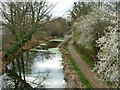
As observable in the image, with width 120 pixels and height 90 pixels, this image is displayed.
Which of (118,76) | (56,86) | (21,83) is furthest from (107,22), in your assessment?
(21,83)

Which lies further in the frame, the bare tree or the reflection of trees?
the bare tree

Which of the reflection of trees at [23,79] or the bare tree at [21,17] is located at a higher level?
the bare tree at [21,17]

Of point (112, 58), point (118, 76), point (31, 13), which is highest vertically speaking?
point (31, 13)

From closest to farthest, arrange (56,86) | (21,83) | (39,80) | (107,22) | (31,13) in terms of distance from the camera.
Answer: (56,86), (21,83), (39,80), (107,22), (31,13)

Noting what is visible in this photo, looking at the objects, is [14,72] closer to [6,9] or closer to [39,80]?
[39,80]

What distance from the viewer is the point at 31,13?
566 inches

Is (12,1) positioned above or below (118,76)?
above

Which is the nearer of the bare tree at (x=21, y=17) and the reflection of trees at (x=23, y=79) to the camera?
the reflection of trees at (x=23, y=79)

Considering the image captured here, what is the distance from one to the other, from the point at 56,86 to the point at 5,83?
301cm

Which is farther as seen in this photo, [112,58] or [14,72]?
[14,72]

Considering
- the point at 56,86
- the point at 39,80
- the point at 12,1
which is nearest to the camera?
the point at 56,86

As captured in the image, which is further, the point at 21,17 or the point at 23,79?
the point at 21,17

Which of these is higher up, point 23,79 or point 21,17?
point 21,17

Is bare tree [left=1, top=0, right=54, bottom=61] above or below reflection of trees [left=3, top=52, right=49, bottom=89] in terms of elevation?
above
